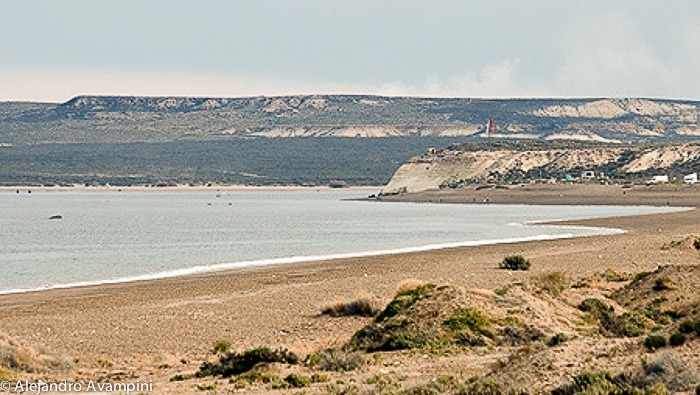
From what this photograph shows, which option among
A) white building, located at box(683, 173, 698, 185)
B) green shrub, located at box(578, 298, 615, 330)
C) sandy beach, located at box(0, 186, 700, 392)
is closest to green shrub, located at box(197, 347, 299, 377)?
sandy beach, located at box(0, 186, 700, 392)

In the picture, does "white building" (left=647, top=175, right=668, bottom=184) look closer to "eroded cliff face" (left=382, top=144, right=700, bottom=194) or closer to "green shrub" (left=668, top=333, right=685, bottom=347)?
"eroded cliff face" (left=382, top=144, right=700, bottom=194)

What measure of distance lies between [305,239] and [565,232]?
1403cm

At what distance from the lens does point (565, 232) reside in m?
62.2

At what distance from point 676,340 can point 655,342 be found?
0.90 ft

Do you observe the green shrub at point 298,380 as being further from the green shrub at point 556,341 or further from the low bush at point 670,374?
the low bush at point 670,374

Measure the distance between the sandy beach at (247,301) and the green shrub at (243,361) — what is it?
53 cm

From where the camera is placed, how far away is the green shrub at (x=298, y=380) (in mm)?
15759

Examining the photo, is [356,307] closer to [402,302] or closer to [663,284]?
[402,302]

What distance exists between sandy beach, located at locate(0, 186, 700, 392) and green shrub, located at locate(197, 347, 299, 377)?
531 mm

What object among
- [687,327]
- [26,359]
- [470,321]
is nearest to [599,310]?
[470,321]

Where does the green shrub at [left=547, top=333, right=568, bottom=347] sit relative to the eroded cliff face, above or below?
above

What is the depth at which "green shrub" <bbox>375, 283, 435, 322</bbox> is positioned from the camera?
2142cm

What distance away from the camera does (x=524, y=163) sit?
6476 inches

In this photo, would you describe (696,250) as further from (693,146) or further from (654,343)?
(693,146)
